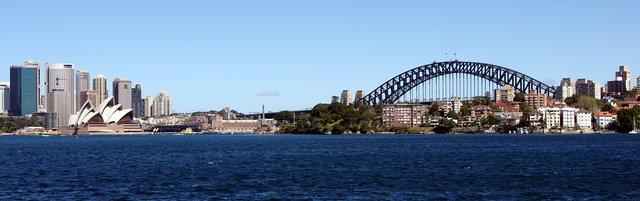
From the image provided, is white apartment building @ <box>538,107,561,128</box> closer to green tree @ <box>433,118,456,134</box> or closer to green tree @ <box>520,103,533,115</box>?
green tree @ <box>520,103,533,115</box>

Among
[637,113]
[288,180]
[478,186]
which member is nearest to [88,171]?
[288,180]

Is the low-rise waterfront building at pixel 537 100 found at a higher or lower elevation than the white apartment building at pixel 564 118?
higher

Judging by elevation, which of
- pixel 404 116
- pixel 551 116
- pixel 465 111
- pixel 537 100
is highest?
pixel 537 100

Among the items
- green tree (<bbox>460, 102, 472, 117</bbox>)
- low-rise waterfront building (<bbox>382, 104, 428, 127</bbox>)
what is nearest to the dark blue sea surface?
low-rise waterfront building (<bbox>382, 104, 428, 127</bbox>)

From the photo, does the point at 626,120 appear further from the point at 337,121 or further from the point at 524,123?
the point at 337,121

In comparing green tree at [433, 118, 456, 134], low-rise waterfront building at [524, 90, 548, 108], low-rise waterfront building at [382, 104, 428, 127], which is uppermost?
low-rise waterfront building at [524, 90, 548, 108]

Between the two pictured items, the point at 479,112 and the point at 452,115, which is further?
the point at 479,112

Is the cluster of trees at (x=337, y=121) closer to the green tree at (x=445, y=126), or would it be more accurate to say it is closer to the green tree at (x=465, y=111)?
the green tree at (x=445, y=126)

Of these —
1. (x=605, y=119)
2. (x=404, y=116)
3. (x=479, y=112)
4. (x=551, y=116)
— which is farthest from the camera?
(x=404, y=116)

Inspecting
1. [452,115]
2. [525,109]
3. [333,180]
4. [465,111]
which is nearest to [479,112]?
[465,111]

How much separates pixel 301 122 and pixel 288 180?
153782 millimetres

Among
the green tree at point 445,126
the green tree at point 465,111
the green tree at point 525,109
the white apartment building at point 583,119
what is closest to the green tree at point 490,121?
the green tree at point 445,126

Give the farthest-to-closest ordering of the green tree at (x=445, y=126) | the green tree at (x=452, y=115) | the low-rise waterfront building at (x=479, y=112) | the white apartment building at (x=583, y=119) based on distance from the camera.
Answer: the low-rise waterfront building at (x=479, y=112)
the green tree at (x=452, y=115)
the green tree at (x=445, y=126)
the white apartment building at (x=583, y=119)

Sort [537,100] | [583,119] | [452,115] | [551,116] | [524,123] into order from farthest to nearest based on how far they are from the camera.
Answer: [537,100] < [452,115] < [551,116] < [583,119] < [524,123]
